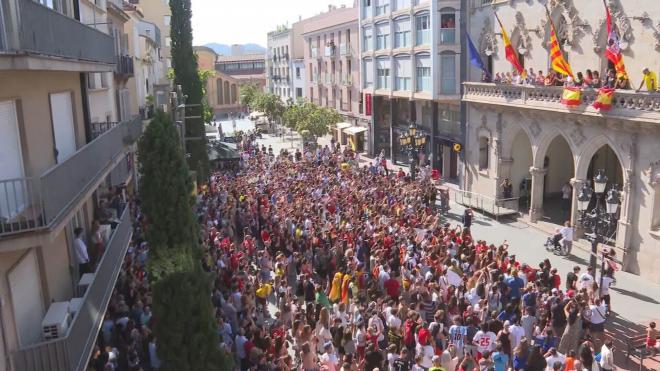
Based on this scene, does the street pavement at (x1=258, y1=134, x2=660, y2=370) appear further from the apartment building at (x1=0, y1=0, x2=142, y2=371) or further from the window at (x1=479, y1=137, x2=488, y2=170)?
the apartment building at (x1=0, y1=0, x2=142, y2=371)

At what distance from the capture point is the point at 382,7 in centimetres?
4388

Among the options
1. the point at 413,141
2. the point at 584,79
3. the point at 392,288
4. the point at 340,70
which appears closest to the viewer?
the point at 392,288

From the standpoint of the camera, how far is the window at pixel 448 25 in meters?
36.4

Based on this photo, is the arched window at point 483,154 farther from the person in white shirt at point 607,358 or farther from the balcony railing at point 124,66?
the person in white shirt at point 607,358

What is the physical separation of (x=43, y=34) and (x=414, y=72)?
110 ft

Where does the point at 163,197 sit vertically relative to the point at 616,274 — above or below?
above

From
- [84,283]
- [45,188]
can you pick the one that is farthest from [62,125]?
[45,188]

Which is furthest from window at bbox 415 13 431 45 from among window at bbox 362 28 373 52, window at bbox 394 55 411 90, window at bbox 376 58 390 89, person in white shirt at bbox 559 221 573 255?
person in white shirt at bbox 559 221 573 255

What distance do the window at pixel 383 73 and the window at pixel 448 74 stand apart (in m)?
7.27

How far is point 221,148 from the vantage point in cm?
4131

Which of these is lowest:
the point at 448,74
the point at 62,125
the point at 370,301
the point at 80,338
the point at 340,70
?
the point at 370,301

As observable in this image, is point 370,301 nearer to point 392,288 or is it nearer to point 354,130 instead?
point 392,288

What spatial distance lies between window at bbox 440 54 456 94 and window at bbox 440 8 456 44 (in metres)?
1.00

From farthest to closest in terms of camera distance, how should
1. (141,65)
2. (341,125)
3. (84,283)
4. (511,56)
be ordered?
1. (341,125)
2. (141,65)
3. (511,56)
4. (84,283)
